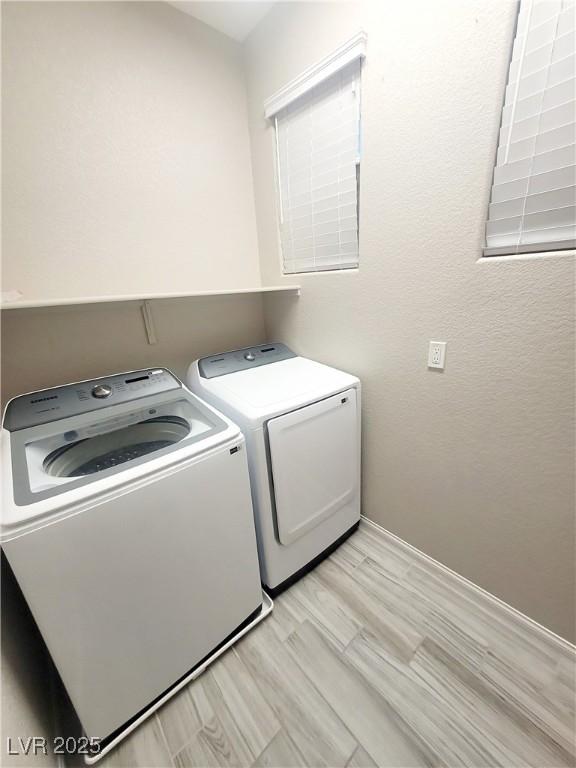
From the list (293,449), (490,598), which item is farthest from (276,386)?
(490,598)

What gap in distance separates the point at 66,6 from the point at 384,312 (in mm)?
1866

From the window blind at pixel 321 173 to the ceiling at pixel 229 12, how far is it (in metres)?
0.45

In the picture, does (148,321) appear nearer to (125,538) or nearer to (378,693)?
(125,538)

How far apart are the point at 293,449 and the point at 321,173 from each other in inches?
Answer: 54.7

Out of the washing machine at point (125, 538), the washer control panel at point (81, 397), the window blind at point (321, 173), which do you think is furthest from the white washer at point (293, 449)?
the window blind at point (321, 173)

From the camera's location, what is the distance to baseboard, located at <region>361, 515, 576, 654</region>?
118 centimetres

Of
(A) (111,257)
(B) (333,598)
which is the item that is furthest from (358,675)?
(A) (111,257)

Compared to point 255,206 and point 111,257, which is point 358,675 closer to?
point 111,257

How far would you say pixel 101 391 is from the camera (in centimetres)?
131

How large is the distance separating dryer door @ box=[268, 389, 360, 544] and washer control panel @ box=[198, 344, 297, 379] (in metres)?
0.58

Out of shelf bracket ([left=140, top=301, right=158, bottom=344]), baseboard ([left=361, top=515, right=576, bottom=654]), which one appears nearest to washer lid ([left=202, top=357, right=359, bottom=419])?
shelf bracket ([left=140, top=301, right=158, bottom=344])

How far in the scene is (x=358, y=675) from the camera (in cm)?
115

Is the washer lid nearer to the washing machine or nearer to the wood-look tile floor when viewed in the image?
the washing machine

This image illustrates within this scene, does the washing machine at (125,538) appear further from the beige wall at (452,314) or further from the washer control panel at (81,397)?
the beige wall at (452,314)
